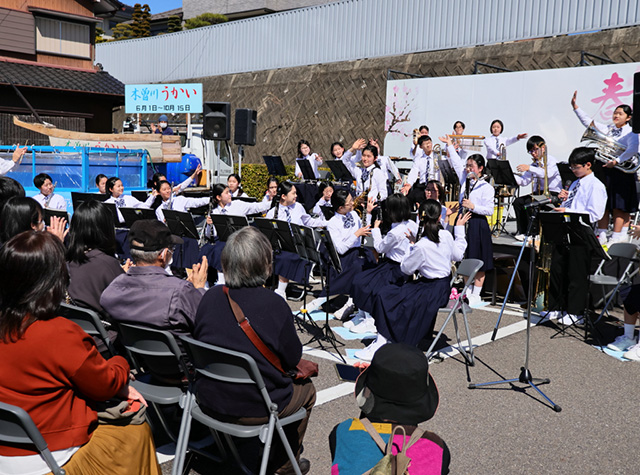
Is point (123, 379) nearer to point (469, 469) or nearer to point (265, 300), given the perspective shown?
point (265, 300)

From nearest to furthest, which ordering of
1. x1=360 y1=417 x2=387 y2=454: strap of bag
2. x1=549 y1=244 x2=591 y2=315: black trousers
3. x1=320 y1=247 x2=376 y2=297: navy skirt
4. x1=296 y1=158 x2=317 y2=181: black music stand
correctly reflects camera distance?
x1=360 y1=417 x2=387 y2=454: strap of bag, x1=549 y1=244 x2=591 y2=315: black trousers, x1=320 y1=247 x2=376 y2=297: navy skirt, x1=296 y1=158 x2=317 y2=181: black music stand

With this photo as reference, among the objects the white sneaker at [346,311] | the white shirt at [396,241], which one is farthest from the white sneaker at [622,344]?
the white sneaker at [346,311]

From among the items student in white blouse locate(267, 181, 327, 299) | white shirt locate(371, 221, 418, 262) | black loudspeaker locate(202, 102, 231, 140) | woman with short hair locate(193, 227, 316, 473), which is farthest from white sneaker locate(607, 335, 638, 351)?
black loudspeaker locate(202, 102, 231, 140)

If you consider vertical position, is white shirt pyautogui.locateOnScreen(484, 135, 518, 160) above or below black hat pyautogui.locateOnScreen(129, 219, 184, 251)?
above

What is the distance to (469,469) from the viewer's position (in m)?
3.99

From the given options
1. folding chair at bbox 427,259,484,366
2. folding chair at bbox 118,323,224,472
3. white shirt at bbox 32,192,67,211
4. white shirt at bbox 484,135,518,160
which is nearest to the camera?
folding chair at bbox 118,323,224,472

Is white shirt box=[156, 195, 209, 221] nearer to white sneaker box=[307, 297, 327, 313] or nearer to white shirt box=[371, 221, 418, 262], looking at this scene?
white sneaker box=[307, 297, 327, 313]

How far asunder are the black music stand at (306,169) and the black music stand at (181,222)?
17.5ft

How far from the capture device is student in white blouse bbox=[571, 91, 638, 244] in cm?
897

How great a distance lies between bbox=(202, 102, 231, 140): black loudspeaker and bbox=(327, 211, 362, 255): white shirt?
8.39 metres


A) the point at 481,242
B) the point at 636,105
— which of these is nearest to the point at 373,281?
the point at 481,242

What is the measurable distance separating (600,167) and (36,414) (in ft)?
30.2

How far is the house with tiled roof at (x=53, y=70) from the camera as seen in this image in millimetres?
20531

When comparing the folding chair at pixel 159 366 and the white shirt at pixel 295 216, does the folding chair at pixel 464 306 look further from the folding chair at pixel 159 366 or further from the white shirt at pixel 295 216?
the white shirt at pixel 295 216
